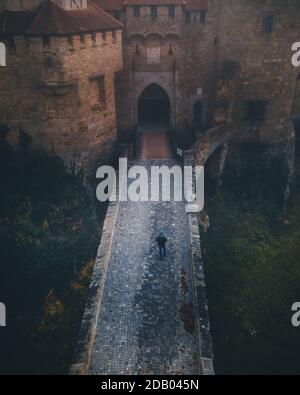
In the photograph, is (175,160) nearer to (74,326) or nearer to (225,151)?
(225,151)

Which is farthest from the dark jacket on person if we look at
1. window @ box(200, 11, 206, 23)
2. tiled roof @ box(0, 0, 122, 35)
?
window @ box(200, 11, 206, 23)

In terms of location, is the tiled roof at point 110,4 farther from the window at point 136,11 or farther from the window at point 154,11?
the window at point 154,11

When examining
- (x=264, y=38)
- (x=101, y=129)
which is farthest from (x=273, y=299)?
(x=264, y=38)

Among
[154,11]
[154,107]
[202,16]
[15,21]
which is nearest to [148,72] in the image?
[154,107]

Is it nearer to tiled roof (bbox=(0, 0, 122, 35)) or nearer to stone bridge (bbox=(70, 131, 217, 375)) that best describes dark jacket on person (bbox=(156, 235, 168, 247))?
stone bridge (bbox=(70, 131, 217, 375))

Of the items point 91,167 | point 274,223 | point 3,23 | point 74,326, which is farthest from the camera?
point 274,223

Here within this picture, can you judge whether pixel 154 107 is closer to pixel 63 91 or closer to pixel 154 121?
pixel 154 121
